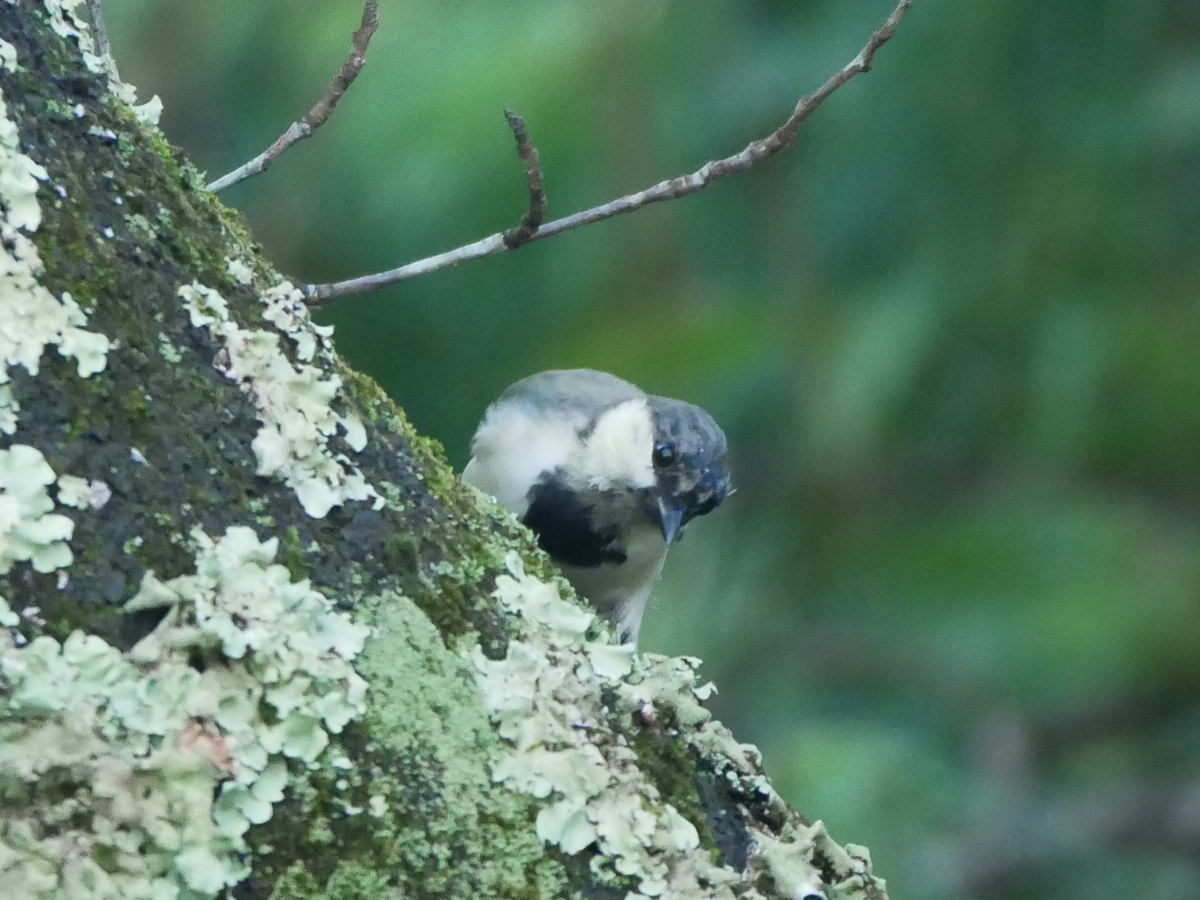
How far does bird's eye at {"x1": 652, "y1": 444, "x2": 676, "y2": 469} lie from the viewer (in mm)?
2492

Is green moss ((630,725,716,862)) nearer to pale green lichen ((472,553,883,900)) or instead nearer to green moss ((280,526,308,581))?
pale green lichen ((472,553,883,900))

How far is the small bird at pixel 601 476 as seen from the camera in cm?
240

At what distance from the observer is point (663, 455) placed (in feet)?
8.21

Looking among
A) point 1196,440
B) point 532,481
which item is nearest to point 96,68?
point 532,481

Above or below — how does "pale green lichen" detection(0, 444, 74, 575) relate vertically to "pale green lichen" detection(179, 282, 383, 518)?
below

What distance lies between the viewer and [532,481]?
7.88 feet

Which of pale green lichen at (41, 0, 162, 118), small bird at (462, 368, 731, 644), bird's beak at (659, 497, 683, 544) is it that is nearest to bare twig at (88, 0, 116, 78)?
pale green lichen at (41, 0, 162, 118)

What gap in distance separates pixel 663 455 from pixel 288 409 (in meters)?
1.45

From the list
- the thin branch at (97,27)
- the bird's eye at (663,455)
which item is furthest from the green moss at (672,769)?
the bird's eye at (663,455)

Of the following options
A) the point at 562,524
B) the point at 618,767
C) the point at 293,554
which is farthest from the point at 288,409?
the point at 562,524

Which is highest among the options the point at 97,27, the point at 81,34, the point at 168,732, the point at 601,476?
the point at 601,476

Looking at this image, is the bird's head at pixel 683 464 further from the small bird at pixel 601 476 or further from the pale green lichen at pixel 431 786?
the pale green lichen at pixel 431 786

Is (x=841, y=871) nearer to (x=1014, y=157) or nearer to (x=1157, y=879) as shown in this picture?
(x=1014, y=157)

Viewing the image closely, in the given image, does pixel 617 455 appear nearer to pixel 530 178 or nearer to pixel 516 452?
pixel 516 452
